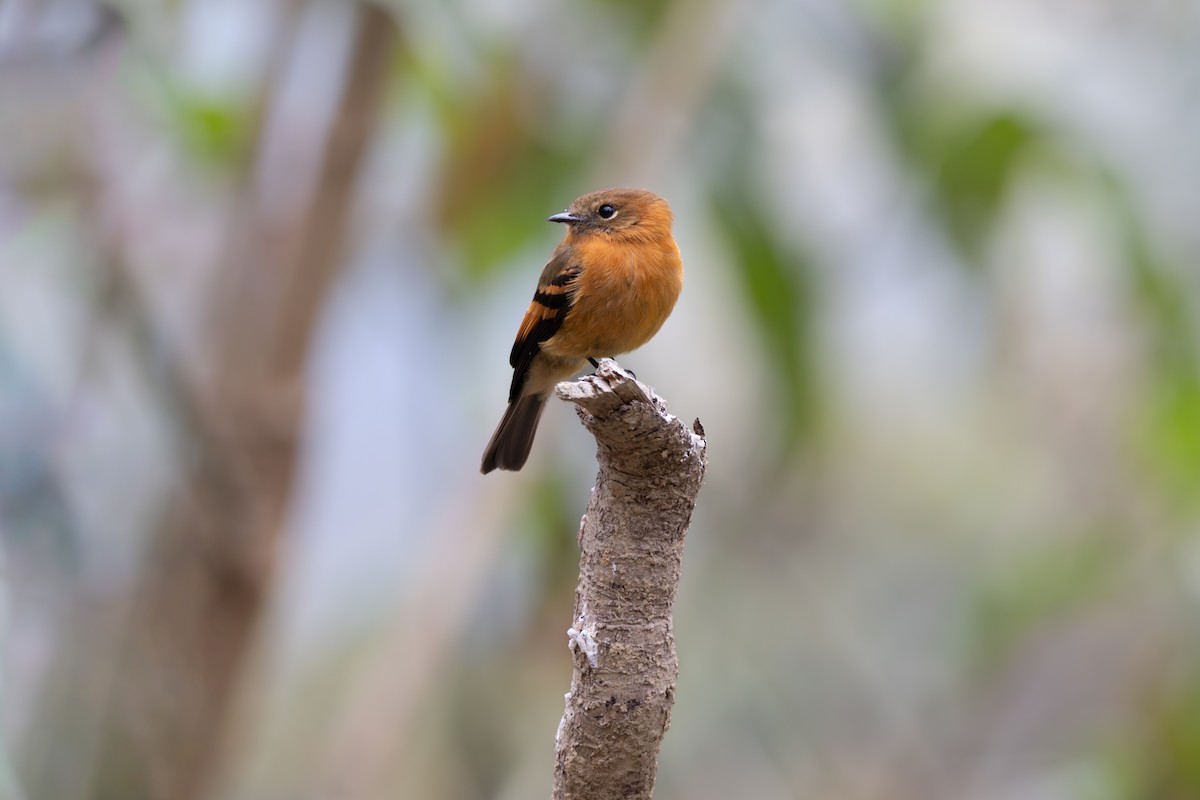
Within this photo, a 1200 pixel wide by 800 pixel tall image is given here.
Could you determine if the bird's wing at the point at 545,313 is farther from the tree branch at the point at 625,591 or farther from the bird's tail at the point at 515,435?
the tree branch at the point at 625,591

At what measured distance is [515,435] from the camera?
4.42m

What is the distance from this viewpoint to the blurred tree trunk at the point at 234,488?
5332 millimetres

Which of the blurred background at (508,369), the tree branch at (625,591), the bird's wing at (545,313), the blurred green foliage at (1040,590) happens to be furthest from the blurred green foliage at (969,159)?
the tree branch at (625,591)

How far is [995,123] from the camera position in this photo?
5691 millimetres

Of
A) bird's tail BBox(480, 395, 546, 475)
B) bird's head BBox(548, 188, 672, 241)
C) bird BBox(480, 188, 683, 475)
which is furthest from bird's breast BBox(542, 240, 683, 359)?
bird's tail BBox(480, 395, 546, 475)

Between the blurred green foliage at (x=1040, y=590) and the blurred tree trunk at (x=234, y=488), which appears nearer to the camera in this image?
the blurred tree trunk at (x=234, y=488)

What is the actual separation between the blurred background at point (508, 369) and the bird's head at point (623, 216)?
1.28 metres

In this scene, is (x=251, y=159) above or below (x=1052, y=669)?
above

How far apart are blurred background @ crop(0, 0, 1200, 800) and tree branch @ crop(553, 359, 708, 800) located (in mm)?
2557

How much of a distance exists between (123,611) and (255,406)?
3.39 feet

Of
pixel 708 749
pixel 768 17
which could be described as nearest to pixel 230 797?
pixel 708 749

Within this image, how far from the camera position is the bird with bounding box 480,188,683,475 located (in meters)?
3.88

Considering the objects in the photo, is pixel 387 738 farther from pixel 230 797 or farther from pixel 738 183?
pixel 738 183

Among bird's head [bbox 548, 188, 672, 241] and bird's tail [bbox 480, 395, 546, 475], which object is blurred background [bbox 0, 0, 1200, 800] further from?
bird's head [bbox 548, 188, 672, 241]
